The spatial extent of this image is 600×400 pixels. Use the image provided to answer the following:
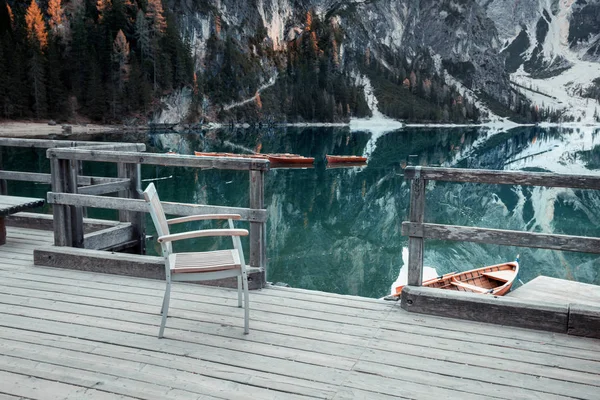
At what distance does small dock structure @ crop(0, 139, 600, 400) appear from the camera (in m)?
Answer: 3.59

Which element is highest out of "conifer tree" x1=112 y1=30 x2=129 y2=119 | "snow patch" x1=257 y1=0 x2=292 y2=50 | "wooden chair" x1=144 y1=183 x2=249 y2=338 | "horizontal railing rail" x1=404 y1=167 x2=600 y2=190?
"snow patch" x1=257 y1=0 x2=292 y2=50

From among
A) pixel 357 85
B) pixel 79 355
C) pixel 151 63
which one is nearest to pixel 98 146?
pixel 79 355

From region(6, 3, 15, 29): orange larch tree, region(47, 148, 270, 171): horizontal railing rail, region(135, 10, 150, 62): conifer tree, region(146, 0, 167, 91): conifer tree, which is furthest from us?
region(146, 0, 167, 91): conifer tree

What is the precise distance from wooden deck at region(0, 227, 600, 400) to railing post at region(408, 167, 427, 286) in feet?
1.10

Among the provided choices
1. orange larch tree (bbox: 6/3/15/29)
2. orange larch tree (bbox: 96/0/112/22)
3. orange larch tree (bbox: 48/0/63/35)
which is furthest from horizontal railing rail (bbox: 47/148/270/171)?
orange larch tree (bbox: 96/0/112/22)

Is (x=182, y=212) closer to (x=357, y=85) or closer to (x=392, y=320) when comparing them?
(x=392, y=320)

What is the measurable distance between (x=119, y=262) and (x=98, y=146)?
142 centimetres

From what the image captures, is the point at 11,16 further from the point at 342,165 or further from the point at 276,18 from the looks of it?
the point at 276,18

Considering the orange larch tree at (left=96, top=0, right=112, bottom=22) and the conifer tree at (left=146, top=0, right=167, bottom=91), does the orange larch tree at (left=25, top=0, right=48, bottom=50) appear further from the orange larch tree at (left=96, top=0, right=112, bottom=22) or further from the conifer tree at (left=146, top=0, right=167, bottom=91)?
the conifer tree at (left=146, top=0, right=167, bottom=91)

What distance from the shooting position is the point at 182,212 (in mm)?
5562

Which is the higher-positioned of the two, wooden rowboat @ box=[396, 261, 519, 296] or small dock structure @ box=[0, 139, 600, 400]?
small dock structure @ box=[0, 139, 600, 400]

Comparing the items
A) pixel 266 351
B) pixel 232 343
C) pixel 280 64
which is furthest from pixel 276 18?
pixel 266 351

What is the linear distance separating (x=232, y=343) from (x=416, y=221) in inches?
70.2

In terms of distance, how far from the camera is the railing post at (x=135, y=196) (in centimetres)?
704
